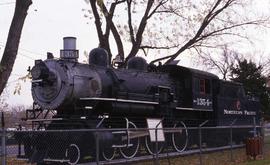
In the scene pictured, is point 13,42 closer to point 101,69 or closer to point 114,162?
point 101,69

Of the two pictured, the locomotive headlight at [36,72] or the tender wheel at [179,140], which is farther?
the tender wheel at [179,140]

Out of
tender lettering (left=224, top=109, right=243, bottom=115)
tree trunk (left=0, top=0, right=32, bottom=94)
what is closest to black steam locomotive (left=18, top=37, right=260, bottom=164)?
tree trunk (left=0, top=0, right=32, bottom=94)

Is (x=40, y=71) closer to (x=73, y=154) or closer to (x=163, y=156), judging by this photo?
(x=73, y=154)

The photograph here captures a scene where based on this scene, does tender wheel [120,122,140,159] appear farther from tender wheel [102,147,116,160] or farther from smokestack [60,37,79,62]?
smokestack [60,37,79,62]

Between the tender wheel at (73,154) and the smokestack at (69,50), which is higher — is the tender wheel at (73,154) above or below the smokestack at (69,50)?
below

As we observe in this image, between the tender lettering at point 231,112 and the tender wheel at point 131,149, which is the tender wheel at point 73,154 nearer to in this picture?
the tender wheel at point 131,149

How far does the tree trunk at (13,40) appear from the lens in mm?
18906

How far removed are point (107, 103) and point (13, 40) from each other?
4.28m

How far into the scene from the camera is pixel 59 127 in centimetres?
1709

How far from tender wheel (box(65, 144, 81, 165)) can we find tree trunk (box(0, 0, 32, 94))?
5.03 m

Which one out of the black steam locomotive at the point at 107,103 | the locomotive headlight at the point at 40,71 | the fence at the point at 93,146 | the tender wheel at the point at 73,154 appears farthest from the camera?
the locomotive headlight at the point at 40,71

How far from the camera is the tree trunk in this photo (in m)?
18.9

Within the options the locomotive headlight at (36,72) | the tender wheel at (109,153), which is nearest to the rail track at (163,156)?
the tender wheel at (109,153)

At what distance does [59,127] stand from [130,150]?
2.50 m
